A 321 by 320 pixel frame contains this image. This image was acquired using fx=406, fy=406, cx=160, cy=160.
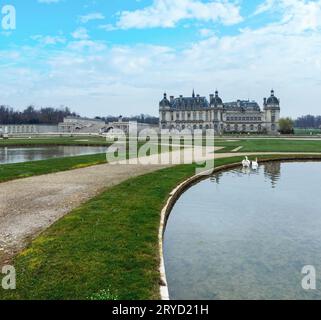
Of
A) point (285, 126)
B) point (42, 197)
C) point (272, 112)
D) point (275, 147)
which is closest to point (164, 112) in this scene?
point (272, 112)

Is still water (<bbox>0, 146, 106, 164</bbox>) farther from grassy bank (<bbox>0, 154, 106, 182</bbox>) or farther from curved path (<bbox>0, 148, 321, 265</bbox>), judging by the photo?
curved path (<bbox>0, 148, 321, 265</bbox>)

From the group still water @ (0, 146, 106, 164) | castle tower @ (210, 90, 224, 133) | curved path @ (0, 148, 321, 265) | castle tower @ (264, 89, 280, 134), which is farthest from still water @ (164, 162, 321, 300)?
castle tower @ (264, 89, 280, 134)

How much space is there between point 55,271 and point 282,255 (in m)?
4.27

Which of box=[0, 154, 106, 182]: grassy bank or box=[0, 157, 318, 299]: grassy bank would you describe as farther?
box=[0, 154, 106, 182]: grassy bank

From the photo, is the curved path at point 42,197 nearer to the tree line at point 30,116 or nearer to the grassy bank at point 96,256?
the grassy bank at point 96,256

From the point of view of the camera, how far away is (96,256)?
688 cm

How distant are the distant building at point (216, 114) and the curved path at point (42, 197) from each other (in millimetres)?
98836

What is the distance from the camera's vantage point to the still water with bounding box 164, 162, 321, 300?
255 inches

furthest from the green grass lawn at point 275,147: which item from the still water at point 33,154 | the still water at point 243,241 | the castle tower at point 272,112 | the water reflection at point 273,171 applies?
the castle tower at point 272,112

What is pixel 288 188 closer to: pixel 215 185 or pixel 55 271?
pixel 215 185

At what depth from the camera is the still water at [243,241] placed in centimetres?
647

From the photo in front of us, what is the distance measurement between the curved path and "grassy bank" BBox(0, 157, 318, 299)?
439 millimetres

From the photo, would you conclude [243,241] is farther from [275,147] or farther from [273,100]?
[273,100]
